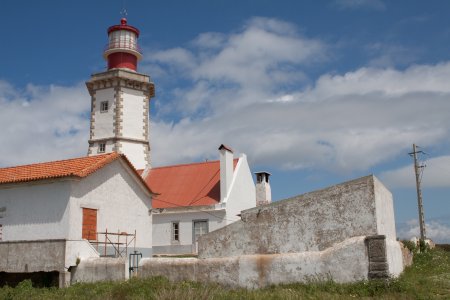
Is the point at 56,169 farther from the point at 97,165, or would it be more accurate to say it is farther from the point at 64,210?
the point at 64,210

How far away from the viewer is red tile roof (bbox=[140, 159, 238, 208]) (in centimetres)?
2722

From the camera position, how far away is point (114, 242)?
19.6 m

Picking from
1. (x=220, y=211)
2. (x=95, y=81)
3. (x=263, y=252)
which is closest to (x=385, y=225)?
(x=263, y=252)

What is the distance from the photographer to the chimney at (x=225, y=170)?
2632cm

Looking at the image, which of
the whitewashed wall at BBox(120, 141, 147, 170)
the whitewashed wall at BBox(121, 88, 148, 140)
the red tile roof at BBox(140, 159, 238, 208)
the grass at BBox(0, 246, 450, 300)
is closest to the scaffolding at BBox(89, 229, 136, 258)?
the grass at BBox(0, 246, 450, 300)

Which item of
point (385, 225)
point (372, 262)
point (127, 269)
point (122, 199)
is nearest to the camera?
point (372, 262)

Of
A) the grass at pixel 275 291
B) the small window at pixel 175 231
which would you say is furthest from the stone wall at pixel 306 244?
the small window at pixel 175 231

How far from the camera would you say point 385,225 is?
42.4 ft

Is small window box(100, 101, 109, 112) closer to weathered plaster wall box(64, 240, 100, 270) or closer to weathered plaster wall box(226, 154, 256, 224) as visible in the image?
weathered plaster wall box(226, 154, 256, 224)

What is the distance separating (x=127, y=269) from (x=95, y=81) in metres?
18.7

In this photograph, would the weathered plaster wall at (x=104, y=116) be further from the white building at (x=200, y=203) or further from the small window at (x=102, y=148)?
the white building at (x=200, y=203)

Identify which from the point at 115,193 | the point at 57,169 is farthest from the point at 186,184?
the point at 57,169

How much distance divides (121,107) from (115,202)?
12.2 m

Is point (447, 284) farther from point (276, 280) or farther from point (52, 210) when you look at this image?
point (52, 210)
